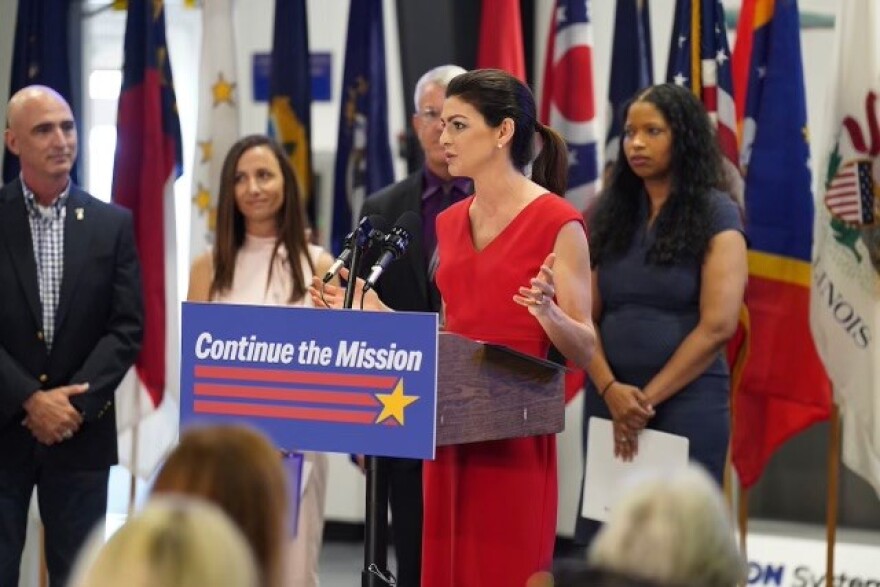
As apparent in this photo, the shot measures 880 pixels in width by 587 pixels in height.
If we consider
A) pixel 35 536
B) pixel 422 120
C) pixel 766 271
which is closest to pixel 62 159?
pixel 422 120

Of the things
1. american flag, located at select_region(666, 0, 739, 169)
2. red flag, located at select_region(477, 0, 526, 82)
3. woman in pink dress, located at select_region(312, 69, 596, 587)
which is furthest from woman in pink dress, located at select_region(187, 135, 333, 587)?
woman in pink dress, located at select_region(312, 69, 596, 587)

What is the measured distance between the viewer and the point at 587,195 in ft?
17.7

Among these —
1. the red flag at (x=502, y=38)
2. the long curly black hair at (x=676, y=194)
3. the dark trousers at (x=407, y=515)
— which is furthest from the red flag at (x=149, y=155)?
the long curly black hair at (x=676, y=194)

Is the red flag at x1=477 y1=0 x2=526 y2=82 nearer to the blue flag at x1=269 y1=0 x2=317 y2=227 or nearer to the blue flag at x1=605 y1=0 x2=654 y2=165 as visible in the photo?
the blue flag at x1=605 y1=0 x2=654 y2=165

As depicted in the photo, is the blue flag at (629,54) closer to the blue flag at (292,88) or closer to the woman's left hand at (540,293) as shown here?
the blue flag at (292,88)

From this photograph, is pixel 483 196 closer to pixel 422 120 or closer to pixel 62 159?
pixel 422 120

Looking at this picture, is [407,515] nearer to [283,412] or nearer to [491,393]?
[491,393]

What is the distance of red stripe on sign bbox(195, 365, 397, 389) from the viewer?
2.82m

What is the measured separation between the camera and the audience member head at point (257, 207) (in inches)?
190

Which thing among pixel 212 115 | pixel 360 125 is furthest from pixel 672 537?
pixel 212 115

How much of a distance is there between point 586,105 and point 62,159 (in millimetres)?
1916

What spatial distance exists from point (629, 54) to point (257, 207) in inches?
61.4

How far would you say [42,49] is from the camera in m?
5.84

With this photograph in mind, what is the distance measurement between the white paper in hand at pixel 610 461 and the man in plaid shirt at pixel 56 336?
4.75 ft
